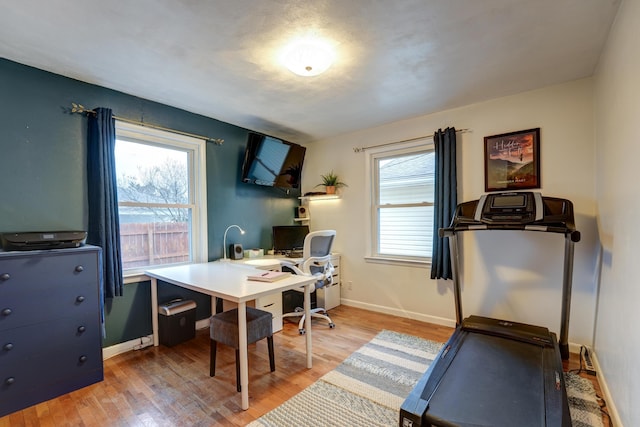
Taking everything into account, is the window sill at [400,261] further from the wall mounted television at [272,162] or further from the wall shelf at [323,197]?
the wall mounted television at [272,162]

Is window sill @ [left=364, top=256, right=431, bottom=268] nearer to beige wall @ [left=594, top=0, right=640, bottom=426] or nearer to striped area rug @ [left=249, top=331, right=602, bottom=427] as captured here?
striped area rug @ [left=249, top=331, right=602, bottom=427]

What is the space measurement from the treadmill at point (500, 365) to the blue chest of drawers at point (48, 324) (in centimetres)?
233

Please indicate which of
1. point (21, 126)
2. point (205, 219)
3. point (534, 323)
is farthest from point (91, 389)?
point (534, 323)

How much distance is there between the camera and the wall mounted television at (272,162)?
144 inches

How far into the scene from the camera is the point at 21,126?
226 cm

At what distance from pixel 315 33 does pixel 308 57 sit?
0.19 metres

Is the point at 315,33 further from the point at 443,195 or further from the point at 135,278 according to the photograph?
the point at 135,278

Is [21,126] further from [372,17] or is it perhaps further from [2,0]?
[372,17]

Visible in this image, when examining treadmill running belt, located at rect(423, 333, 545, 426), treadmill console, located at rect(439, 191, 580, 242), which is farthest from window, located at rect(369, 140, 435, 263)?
treadmill running belt, located at rect(423, 333, 545, 426)

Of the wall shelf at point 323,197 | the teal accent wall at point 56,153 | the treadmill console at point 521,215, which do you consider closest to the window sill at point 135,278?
the teal accent wall at point 56,153

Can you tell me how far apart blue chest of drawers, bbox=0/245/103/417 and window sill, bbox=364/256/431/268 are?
2.98 meters

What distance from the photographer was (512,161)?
9.61ft

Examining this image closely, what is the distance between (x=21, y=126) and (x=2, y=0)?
1007 millimetres

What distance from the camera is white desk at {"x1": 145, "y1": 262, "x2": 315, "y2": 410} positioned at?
1.94 meters
